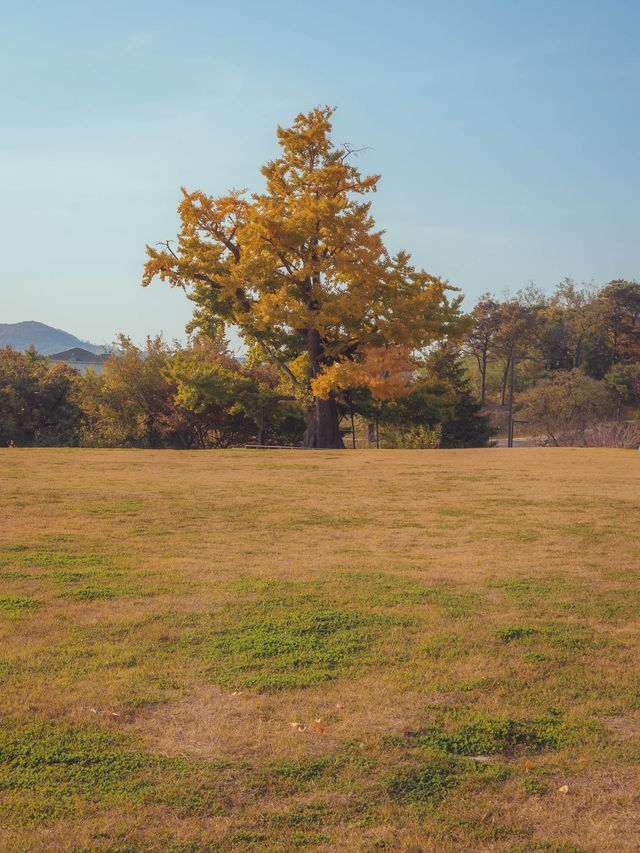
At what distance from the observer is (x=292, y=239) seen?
26.3 meters

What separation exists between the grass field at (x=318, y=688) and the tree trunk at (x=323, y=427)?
19.7 meters

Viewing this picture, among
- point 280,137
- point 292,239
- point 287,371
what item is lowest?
point 287,371

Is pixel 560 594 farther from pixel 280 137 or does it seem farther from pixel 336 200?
pixel 280 137

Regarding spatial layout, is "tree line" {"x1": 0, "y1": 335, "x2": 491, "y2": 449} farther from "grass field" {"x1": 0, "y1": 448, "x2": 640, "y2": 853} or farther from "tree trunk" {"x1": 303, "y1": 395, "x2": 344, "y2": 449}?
"grass field" {"x1": 0, "y1": 448, "x2": 640, "y2": 853}

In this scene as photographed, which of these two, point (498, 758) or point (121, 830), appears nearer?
point (121, 830)

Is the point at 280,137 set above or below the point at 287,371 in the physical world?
above

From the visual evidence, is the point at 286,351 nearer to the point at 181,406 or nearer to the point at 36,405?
the point at 181,406

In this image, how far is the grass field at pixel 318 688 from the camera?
2.98 meters

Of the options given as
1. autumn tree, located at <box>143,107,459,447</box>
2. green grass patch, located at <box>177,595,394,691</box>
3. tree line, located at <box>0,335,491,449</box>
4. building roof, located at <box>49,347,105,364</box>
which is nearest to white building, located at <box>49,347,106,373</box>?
building roof, located at <box>49,347,105,364</box>

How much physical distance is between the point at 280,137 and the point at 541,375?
43107mm

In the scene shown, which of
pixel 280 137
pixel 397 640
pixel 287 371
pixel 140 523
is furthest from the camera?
pixel 287 371

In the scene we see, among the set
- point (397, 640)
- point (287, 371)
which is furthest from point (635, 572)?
point (287, 371)

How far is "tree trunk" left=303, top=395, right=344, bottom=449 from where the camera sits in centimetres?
2934

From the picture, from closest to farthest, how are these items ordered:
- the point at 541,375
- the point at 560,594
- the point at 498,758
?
the point at 498,758 < the point at 560,594 < the point at 541,375
